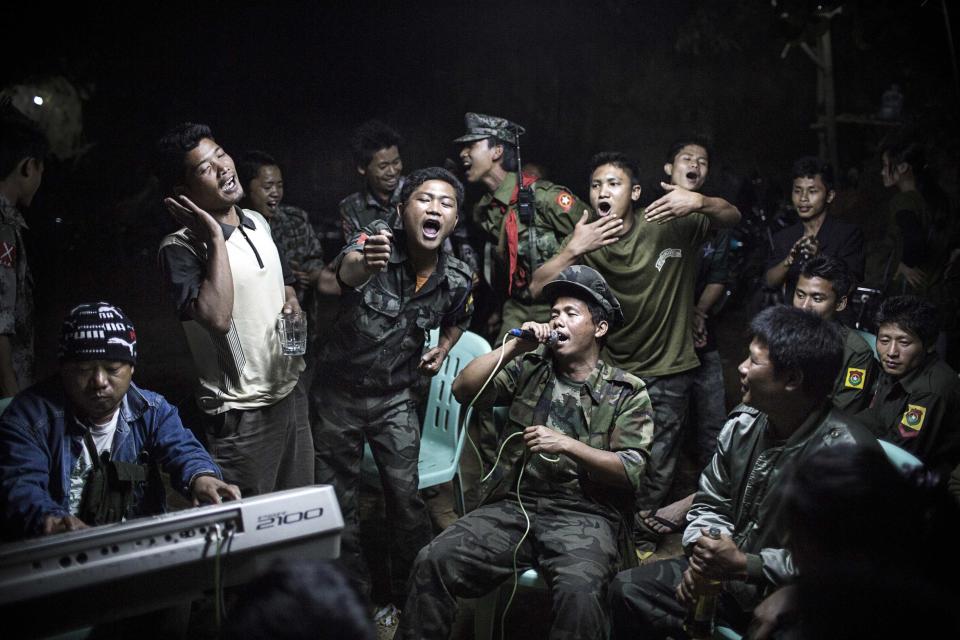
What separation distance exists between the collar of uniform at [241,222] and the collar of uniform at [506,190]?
1.68 meters

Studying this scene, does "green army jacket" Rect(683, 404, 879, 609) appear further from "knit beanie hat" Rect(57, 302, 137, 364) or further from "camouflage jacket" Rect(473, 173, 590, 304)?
"knit beanie hat" Rect(57, 302, 137, 364)

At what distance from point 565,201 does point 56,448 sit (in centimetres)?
270

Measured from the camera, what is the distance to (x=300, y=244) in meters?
4.57

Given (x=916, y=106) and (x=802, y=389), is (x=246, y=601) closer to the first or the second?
(x=802, y=389)

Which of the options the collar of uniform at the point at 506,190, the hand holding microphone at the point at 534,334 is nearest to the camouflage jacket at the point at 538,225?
the collar of uniform at the point at 506,190

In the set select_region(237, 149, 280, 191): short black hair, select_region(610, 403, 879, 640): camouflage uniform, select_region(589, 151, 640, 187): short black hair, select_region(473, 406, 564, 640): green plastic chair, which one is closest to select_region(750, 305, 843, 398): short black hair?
select_region(610, 403, 879, 640): camouflage uniform

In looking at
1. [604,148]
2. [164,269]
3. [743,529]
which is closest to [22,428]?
[164,269]

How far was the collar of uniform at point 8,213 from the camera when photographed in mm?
2988

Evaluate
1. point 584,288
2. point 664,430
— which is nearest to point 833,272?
point 664,430

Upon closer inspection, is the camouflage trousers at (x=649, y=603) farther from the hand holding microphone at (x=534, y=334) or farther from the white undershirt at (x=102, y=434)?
the white undershirt at (x=102, y=434)

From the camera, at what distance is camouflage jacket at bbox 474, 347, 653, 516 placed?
2.74 meters

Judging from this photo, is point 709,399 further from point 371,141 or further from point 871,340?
point 371,141

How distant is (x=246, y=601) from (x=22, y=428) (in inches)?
44.9

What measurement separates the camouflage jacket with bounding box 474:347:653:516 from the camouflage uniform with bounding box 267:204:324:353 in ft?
5.82
